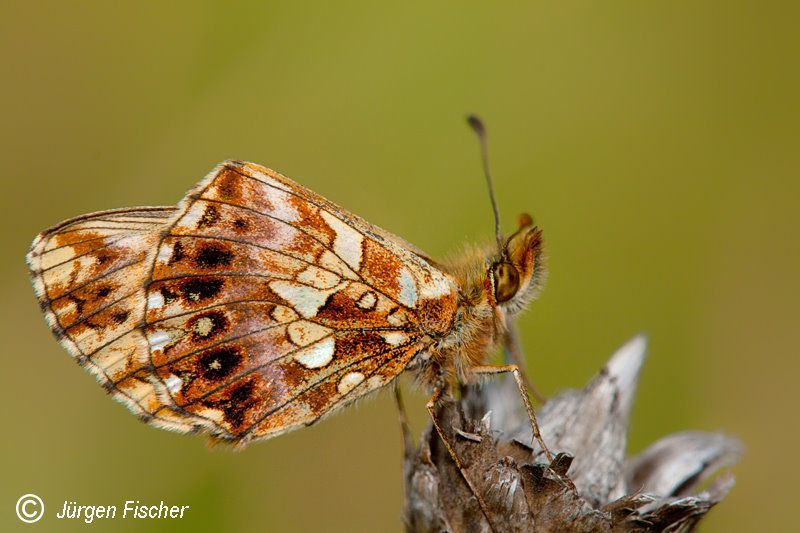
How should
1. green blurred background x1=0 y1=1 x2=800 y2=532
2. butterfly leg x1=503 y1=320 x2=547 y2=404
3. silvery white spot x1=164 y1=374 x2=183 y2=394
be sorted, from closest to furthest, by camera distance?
silvery white spot x1=164 y1=374 x2=183 y2=394 < butterfly leg x1=503 y1=320 x2=547 y2=404 < green blurred background x1=0 y1=1 x2=800 y2=532

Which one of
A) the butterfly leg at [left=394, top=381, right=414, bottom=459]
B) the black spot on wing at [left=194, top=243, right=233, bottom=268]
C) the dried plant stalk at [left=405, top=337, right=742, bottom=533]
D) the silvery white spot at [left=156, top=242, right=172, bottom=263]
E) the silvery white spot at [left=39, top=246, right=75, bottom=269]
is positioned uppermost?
the silvery white spot at [left=39, top=246, right=75, bottom=269]

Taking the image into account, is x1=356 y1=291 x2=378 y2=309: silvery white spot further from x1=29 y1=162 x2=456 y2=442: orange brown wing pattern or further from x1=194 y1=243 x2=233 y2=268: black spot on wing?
x1=194 y1=243 x2=233 y2=268: black spot on wing

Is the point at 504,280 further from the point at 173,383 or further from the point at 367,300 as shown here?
the point at 173,383

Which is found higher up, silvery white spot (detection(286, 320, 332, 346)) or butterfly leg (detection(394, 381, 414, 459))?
silvery white spot (detection(286, 320, 332, 346))

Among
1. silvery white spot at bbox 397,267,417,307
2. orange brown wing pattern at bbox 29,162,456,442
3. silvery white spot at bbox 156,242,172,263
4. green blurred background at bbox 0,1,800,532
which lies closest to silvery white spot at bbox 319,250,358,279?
orange brown wing pattern at bbox 29,162,456,442

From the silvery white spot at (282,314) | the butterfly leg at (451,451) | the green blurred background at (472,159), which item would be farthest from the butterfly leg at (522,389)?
the green blurred background at (472,159)

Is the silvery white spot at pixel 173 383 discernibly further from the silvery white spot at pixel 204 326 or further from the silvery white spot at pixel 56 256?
the silvery white spot at pixel 56 256
